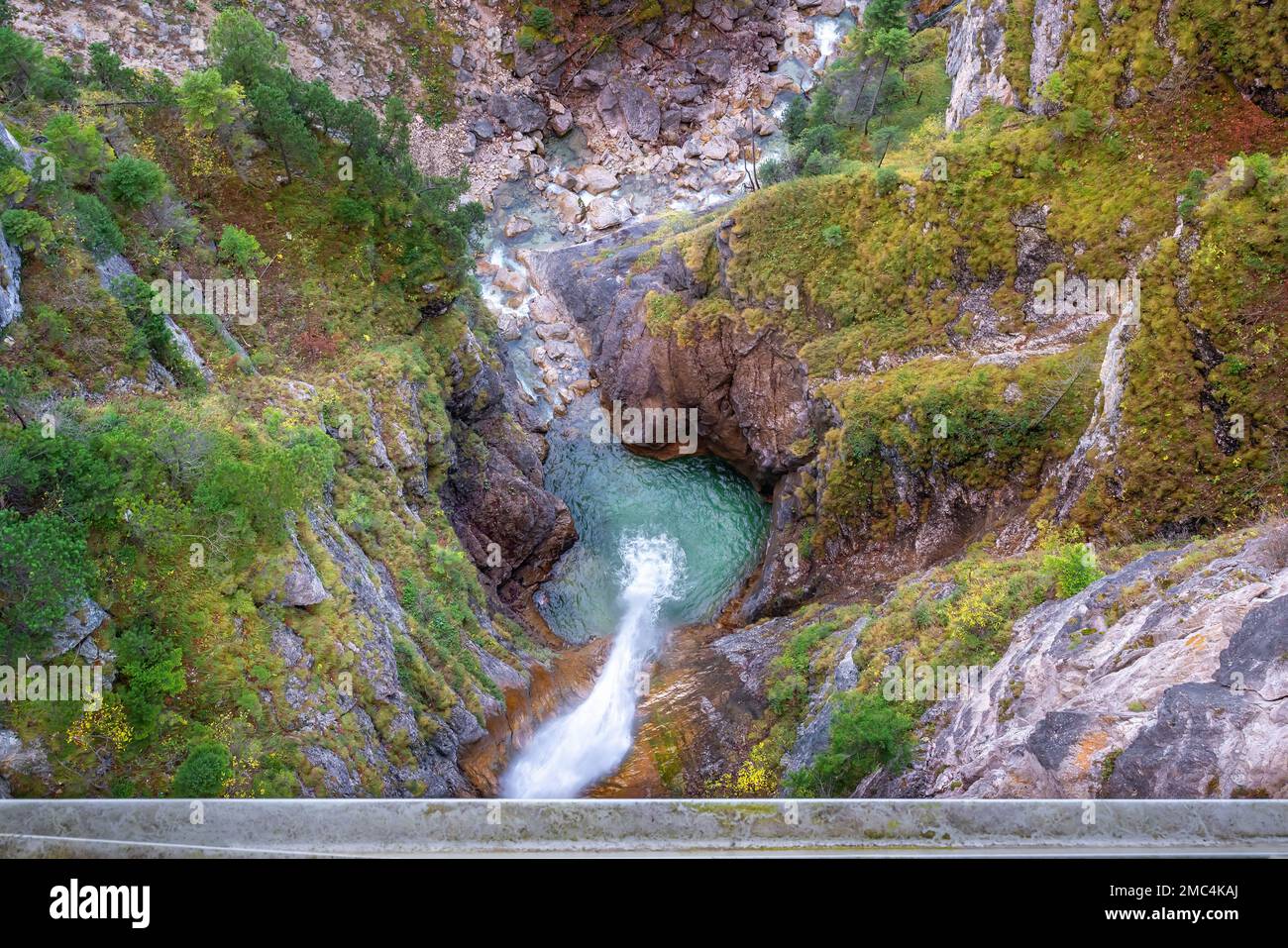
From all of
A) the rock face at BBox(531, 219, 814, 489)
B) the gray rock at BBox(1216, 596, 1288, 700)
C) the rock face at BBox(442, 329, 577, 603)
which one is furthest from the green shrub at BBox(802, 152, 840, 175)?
the gray rock at BBox(1216, 596, 1288, 700)

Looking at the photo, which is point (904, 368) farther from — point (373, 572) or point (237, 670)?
point (237, 670)

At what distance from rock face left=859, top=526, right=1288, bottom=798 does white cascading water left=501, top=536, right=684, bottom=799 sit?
1251 centimetres

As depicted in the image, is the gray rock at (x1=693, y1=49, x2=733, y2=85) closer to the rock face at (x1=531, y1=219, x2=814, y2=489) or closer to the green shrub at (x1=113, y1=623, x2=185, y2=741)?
the rock face at (x1=531, y1=219, x2=814, y2=489)

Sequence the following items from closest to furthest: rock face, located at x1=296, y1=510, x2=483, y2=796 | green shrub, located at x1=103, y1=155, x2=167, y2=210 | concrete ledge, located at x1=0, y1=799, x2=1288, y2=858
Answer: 1. concrete ledge, located at x1=0, y1=799, x2=1288, y2=858
2. rock face, located at x1=296, y1=510, x2=483, y2=796
3. green shrub, located at x1=103, y1=155, x2=167, y2=210

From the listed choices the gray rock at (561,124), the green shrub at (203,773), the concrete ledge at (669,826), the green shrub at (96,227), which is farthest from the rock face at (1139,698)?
the gray rock at (561,124)

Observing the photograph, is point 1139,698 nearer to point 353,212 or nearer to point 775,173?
point 353,212

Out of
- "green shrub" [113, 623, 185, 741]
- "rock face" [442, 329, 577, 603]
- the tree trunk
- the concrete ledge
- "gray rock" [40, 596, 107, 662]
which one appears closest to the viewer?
the concrete ledge

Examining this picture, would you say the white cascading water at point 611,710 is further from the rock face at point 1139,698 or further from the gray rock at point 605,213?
the gray rock at point 605,213

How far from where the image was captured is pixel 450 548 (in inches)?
1211

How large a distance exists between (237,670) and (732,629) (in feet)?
80.7

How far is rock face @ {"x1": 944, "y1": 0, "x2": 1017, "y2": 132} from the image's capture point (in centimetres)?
3784

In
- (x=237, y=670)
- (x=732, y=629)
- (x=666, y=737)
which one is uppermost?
(x=237, y=670)
